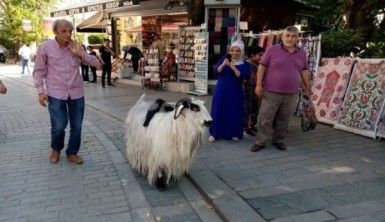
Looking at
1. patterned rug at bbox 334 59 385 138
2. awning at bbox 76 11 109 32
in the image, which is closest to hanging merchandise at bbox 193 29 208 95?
patterned rug at bbox 334 59 385 138

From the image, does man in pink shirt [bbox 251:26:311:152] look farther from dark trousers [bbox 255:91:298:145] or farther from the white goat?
the white goat

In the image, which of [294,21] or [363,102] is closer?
[363,102]

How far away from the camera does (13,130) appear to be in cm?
838

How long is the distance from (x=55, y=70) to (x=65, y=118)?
2.25ft

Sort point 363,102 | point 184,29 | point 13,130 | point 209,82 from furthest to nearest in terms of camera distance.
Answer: point 184,29, point 209,82, point 13,130, point 363,102

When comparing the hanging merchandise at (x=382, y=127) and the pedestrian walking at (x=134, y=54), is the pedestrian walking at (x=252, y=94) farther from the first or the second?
the pedestrian walking at (x=134, y=54)

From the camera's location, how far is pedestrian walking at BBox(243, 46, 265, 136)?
710cm

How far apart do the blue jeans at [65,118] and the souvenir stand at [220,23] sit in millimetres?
7228

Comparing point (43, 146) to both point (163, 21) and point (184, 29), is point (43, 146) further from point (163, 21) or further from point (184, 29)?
point (163, 21)

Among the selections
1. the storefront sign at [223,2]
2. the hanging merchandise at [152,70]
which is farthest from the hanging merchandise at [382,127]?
the hanging merchandise at [152,70]

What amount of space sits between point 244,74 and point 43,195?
135 inches

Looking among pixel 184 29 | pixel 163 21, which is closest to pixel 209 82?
pixel 184 29

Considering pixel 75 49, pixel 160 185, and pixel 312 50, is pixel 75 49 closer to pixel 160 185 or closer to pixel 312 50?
pixel 160 185

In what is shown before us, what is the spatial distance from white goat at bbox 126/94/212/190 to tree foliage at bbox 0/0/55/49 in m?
34.0
